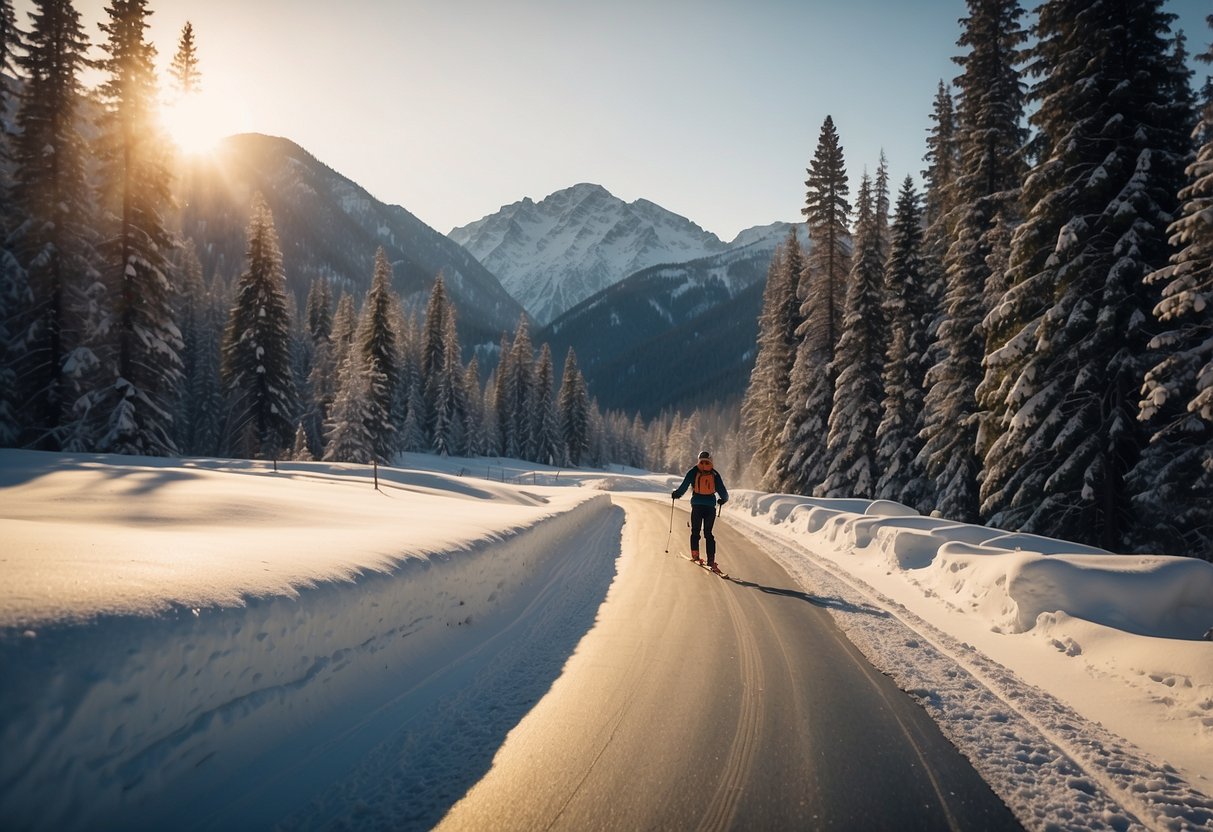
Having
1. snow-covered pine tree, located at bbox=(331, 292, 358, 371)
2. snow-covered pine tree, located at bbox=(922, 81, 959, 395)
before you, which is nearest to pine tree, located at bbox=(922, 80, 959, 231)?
snow-covered pine tree, located at bbox=(922, 81, 959, 395)

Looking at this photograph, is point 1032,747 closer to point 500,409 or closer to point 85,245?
point 85,245

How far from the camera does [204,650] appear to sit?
3723mm

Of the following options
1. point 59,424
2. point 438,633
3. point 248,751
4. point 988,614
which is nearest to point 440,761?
point 248,751

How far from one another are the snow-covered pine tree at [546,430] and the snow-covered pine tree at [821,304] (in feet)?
142

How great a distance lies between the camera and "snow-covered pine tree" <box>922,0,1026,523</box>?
751 inches

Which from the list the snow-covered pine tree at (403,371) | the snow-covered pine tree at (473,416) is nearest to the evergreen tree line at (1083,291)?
the snow-covered pine tree at (403,371)

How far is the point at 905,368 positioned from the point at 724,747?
23.2 meters

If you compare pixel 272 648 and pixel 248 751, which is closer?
pixel 248 751

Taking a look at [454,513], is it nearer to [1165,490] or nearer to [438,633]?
[438,633]

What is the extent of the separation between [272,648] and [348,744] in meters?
0.96

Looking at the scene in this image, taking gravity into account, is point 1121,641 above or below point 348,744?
above

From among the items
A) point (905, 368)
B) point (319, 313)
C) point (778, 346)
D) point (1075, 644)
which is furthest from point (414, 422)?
point (1075, 644)

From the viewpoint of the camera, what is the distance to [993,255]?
17.9 metres

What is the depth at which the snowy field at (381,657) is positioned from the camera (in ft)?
10.2
